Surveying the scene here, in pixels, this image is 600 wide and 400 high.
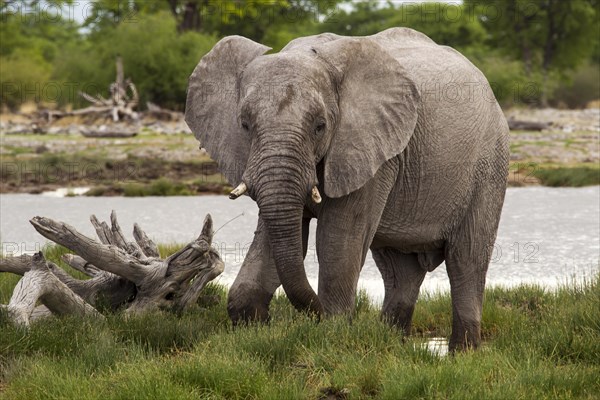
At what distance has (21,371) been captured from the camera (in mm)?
5965

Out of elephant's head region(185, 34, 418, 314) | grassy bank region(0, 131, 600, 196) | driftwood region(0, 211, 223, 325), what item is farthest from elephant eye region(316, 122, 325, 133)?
grassy bank region(0, 131, 600, 196)

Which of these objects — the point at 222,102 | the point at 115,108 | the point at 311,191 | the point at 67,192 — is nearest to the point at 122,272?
the point at 222,102

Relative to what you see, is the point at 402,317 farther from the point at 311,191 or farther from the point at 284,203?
the point at 284,203

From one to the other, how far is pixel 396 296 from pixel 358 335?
1587 mm

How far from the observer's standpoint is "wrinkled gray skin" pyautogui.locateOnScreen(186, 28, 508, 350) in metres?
5.95

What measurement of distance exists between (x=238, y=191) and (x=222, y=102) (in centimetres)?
100

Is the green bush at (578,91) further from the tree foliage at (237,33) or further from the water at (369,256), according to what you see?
the water at (369,256)

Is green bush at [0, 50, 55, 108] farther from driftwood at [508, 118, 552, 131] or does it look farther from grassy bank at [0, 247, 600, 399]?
grassy bank at [0, 247, 600, 399]

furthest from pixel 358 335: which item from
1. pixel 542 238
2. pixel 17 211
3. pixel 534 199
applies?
pixel 534 199

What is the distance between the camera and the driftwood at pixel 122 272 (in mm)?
7469

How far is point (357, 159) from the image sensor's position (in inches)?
246

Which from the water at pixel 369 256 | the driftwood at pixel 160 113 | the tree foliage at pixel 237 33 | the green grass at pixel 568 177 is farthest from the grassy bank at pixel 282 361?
the driftwood at pixel 160 113

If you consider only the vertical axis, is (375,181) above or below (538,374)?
above

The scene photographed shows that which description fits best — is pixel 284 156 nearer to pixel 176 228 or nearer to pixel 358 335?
pixel 358 335
